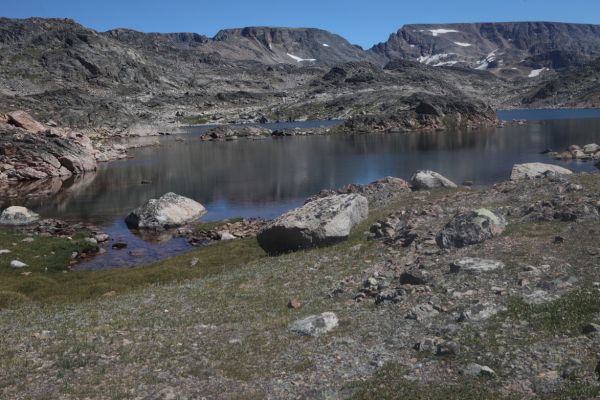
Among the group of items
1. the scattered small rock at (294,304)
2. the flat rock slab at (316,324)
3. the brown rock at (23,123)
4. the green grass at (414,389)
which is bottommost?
the scattered small rock at (294,304)

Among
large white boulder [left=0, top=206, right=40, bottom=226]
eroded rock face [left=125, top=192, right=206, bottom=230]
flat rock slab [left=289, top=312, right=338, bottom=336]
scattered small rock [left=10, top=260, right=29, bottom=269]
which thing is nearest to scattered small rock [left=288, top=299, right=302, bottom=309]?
flat rock slab [left=289, top=312, right=338, bottom=336]

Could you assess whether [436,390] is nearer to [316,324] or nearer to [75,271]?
[316,324]

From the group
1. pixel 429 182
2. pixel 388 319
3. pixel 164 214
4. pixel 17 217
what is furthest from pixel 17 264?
pixel 429 182

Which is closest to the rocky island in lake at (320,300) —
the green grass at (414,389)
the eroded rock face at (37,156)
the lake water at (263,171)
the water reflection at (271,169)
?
the green grass at (414,389)

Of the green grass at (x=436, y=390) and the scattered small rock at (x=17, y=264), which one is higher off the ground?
the green grass at (x=436, y=390)

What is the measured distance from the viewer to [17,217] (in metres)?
62.2

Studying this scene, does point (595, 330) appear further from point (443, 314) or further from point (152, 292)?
point (152, 292)

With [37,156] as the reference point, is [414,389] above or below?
below

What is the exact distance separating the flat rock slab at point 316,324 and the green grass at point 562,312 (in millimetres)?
6457

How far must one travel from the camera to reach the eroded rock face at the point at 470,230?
27922 millimetres

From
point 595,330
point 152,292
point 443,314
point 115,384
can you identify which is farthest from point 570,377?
point 152,292

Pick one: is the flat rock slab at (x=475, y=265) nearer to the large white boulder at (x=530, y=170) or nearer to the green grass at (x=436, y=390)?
the green grass at (x=436, y=390)

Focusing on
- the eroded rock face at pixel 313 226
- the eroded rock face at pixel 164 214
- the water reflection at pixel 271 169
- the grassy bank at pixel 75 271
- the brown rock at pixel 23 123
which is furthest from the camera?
the brown rock at pixel 23 123

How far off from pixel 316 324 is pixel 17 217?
2149 inches
